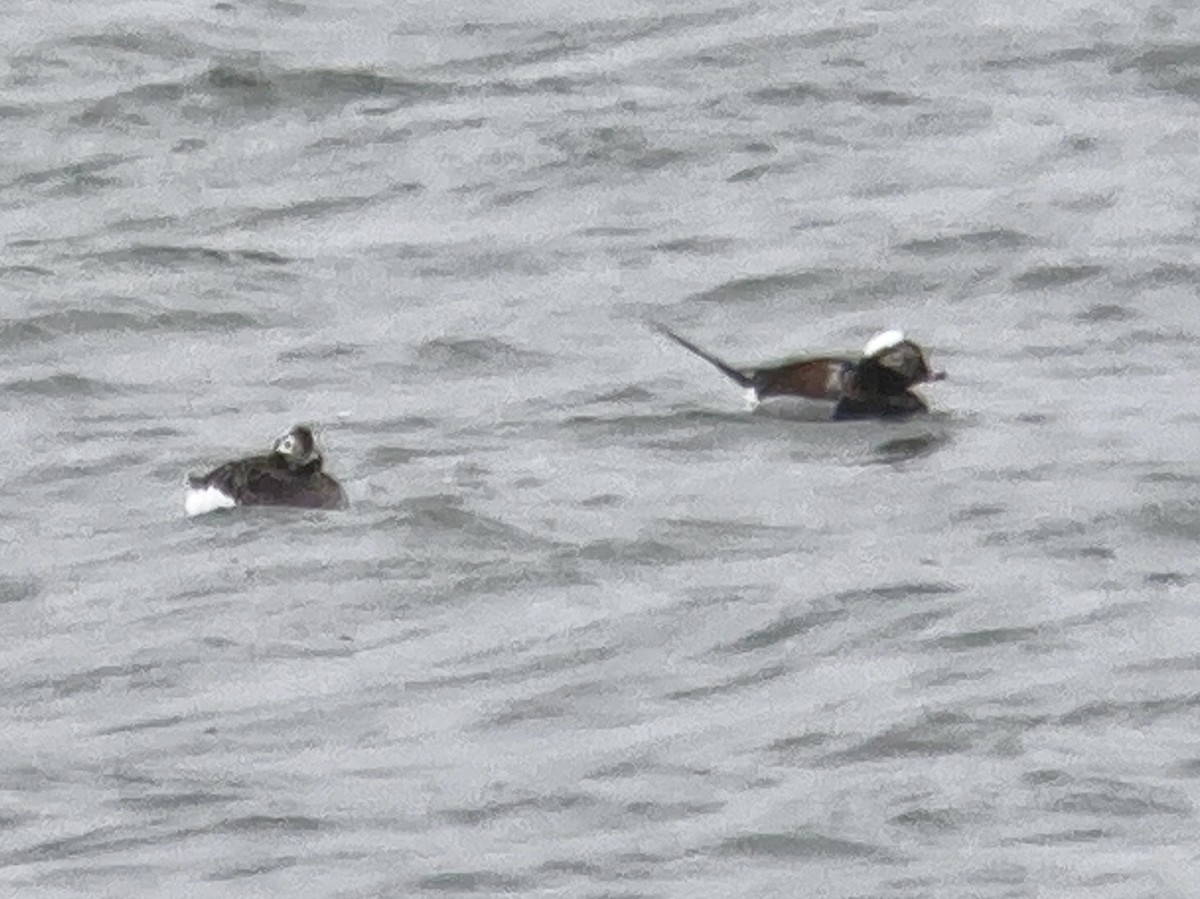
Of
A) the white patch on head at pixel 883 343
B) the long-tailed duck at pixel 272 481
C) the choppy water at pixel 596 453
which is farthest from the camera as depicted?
the white patch on head at pixel 883 343

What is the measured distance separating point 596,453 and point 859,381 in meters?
1.03

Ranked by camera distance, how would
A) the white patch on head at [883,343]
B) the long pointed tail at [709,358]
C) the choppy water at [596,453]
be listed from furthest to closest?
the long pointed tail at [709,358] < the white patch on head at [883,343] < the choppy water at [596,453]

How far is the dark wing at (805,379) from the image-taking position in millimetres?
16672

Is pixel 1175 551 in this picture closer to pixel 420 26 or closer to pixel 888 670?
pixel 888 670

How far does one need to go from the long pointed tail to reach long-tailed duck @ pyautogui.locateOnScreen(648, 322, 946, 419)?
0.32 feet

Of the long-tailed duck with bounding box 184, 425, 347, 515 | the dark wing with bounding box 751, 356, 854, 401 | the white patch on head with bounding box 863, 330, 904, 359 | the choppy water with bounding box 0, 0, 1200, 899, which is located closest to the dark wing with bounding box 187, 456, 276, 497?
the long-tailed duck with bounding box 184, 425, 347, 515

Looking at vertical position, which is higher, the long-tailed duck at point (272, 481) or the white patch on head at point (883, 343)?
the long-tailed duck at point (272, 481)

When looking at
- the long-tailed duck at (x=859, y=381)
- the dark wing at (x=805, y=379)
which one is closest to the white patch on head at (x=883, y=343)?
→ the long-tailed duck at (x=859, y=381)

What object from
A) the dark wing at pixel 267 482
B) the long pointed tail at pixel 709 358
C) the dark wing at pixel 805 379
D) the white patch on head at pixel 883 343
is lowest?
the long pointed tail at pixel 709 358

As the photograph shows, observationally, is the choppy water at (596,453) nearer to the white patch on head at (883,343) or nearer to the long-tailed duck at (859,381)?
the long-tailed duck at (859,381)

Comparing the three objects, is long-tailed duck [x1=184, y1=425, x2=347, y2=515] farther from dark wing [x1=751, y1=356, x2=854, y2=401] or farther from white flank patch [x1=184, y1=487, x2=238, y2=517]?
dark wing [x1=751, y1=356, x2=854, y2=401]

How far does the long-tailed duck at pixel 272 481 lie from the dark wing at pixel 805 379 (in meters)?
1.95

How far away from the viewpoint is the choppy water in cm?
1234

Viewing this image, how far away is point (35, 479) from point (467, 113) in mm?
5607
